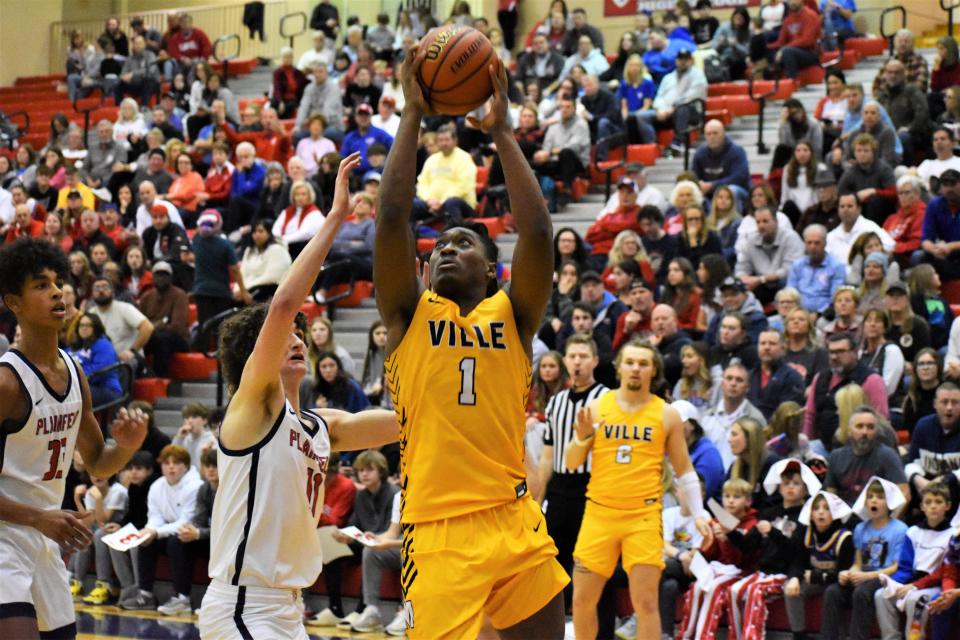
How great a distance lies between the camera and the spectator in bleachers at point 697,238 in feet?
42.2

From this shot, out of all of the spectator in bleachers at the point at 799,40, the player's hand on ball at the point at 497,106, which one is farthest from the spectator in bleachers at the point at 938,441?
the spectator in bleachers at the point at 799,40

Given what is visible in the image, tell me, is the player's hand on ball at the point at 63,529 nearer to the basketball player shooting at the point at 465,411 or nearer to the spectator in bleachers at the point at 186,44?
the basketball player shooting at the point at 465,411

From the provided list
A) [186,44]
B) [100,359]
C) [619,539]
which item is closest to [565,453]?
[619,539]

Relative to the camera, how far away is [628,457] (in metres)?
8.47

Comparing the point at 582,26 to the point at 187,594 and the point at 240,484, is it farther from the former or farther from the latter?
the point at 240,484

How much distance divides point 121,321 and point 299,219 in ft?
7.27

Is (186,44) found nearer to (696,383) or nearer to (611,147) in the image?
(611,147)

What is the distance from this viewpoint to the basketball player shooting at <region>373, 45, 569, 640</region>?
14.8 feet

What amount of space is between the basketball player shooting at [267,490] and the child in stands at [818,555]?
521 centimetres

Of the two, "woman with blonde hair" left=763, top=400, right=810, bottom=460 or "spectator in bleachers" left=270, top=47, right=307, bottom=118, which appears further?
"spectator in bleachers" left=270, top=47, right=307, bottom=118

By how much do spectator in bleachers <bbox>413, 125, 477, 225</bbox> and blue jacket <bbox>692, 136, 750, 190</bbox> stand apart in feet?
7.71

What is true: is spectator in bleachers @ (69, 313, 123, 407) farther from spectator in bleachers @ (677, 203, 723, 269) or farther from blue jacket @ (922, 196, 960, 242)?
blue jacket @ (922, 196, 960, 242)

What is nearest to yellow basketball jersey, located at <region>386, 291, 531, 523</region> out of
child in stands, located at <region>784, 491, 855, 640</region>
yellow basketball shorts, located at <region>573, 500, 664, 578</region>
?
yellow basketball shorts, located at <region>573, 500, 664, 578</region>

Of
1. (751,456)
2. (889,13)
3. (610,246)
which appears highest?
(889,13)
